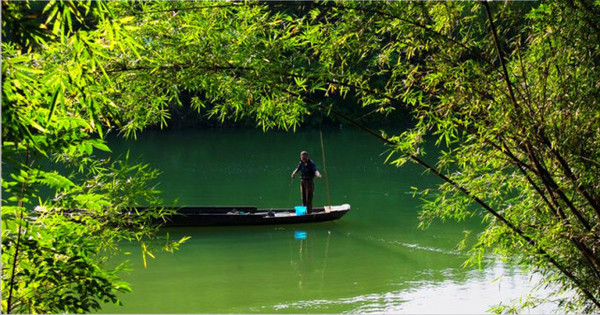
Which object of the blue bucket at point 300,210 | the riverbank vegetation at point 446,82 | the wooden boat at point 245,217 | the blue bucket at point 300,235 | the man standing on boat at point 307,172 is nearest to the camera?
the riverbank vegetation at point 446,82

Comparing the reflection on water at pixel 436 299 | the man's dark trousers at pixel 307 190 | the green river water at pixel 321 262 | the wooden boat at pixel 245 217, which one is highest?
the man's dark trousers at pixel 307 190

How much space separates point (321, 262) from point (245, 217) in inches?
77.3

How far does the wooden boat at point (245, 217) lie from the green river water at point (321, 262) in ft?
0.35

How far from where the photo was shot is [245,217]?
1087cm

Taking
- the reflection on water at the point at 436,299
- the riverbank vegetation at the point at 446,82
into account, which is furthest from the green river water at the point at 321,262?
the riverbank vegetation at the point at 446,82

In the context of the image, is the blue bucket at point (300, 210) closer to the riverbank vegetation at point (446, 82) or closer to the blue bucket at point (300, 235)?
the blue bucket at point (300, 235)

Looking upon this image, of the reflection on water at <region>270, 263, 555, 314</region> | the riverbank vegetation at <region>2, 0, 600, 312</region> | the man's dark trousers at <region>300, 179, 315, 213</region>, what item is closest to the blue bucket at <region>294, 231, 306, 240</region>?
the man's dark trousers at <region>300, 179, 315, 213</region>

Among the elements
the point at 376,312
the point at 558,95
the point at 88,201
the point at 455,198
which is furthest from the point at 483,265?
the point at 88,201

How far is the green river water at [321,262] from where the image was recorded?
24.6 ft

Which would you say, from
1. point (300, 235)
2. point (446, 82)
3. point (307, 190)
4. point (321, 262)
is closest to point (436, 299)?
point (321, 262)

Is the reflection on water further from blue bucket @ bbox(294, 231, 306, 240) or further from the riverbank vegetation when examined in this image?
the riverbank vegetation

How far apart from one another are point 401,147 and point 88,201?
158cm

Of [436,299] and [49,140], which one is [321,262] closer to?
[436,299]

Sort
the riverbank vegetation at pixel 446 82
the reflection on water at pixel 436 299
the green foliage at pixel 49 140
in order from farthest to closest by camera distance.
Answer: the reflection on water at pixel 436 299 < the riverbank vegetation at pixel 446 82 < the green foliage at pixel 49 140
